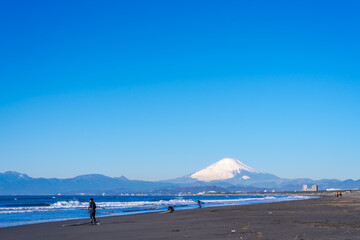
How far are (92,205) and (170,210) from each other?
13.0 metres

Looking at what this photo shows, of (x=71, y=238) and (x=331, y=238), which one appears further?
(x=71, y=238)

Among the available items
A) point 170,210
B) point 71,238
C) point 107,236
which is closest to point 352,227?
point 107,236

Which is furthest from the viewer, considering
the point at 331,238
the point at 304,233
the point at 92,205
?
the point at 92,205

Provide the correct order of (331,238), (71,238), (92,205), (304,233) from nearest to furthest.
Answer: (331,238) < (304,233) < (71,238) < (92,205)

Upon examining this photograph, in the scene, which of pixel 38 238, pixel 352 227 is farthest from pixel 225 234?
pixel 38 238

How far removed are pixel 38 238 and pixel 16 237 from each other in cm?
127

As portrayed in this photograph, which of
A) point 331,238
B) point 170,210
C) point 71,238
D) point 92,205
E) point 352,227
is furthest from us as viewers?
point 170,210

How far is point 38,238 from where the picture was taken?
55.7 feet

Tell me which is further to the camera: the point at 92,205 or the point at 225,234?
the point at 92,205

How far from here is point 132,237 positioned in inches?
638

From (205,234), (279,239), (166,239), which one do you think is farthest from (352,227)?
(166,239)

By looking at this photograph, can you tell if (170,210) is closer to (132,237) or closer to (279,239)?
(132,237)

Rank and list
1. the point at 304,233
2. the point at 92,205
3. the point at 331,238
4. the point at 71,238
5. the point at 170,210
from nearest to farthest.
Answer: the point at 331,238 → the point at 304,233 → the point at 71,238 → the point at 92,205 → the point at 170,210

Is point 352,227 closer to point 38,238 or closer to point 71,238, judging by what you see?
point 71,238
